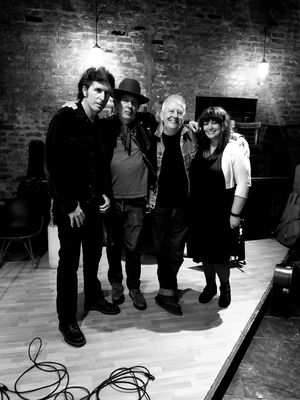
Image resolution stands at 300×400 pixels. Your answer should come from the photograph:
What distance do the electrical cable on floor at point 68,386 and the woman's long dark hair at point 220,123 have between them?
154 cm

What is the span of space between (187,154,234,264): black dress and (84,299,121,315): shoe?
2.57 ft

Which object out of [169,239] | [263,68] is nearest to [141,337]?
[169,239]

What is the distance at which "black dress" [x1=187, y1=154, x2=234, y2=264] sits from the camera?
8.25 ft

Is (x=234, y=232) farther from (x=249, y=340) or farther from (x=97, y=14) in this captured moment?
(x=97, y=14)

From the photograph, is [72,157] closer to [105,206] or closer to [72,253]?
[105,206]

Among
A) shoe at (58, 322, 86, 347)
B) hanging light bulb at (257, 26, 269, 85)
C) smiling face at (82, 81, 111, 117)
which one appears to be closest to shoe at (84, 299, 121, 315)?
shoe at (58, 322, 86, 347)

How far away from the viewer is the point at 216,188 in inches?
99.0

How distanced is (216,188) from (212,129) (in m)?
0.42

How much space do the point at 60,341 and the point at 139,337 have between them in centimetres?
54

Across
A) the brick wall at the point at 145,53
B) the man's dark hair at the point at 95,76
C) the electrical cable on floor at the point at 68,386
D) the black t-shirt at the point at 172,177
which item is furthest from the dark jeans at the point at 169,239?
the brick wall at the point at 145,53

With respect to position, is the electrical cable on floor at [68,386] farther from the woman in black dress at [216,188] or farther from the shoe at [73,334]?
the woman in black dress at [216,188]

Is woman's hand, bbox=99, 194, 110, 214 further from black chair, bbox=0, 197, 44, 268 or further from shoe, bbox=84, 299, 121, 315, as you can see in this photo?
black chair, bbox=0, 197, 44, 268

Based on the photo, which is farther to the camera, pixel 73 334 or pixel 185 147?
pixel 185 147

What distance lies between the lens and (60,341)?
7.75ft
